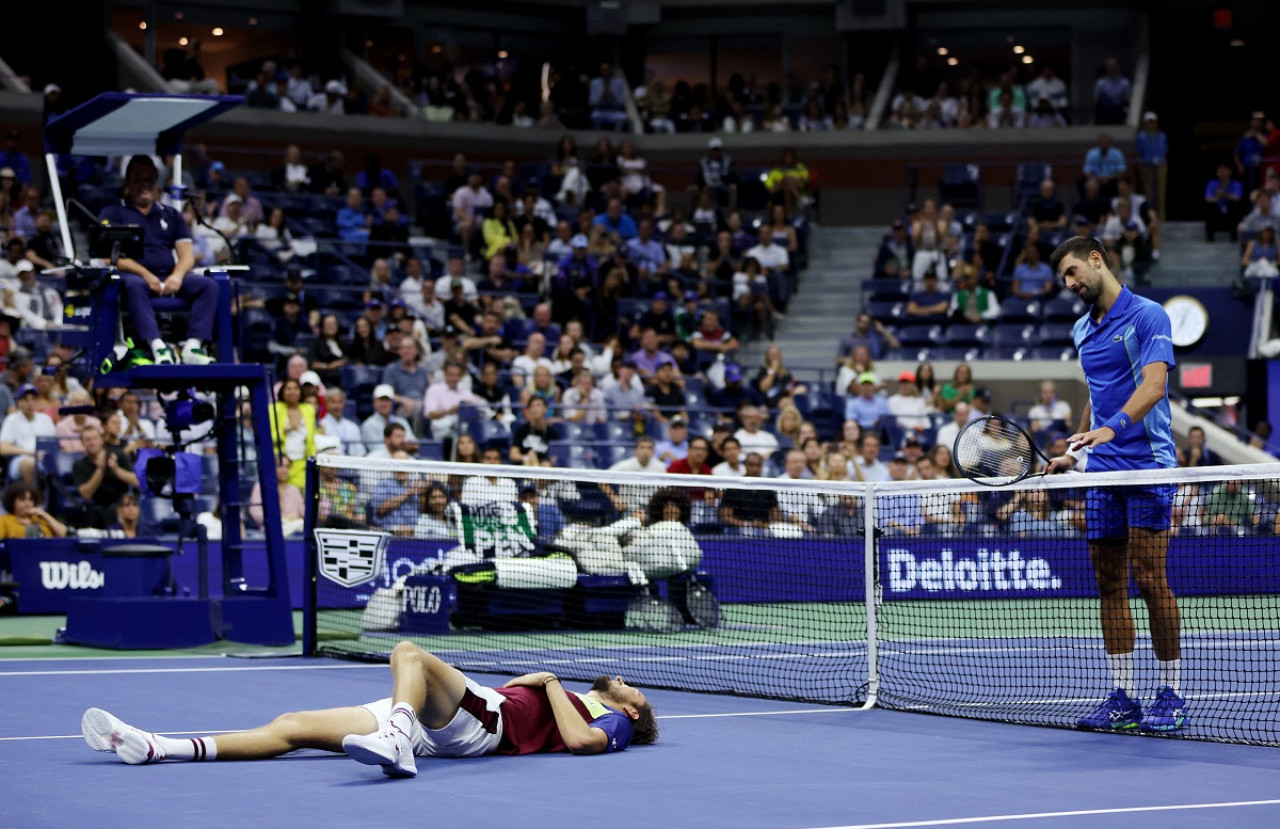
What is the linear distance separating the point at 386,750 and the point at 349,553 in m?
5.55

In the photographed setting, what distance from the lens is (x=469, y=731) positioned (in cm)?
736

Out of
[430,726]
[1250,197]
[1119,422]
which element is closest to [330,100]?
[1250,197]

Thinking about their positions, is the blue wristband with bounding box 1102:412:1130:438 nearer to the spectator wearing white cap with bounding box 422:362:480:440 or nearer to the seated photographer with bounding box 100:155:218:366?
the seated photographer with bounding box 100:155:218:366

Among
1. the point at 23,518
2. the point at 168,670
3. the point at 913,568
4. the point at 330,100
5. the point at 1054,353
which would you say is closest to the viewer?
the point at 168,670

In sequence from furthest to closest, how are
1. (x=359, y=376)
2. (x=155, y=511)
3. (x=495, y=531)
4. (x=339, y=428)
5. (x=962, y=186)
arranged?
(x=962, y=186), (x=359, y=376), (x=339, y=428), (x=155, y=511), (x=495, y=531)

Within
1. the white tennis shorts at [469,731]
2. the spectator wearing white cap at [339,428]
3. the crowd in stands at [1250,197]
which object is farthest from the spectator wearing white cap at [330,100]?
the white tennis shorts at [469,731]

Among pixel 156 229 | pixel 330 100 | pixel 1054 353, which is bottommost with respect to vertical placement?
pixel 1054 353

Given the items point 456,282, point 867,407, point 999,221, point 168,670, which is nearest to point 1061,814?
point 168,670

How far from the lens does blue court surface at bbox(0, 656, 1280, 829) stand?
6.09 metres

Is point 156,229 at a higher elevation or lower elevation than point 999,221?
lower

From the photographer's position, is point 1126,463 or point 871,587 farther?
point 871,587

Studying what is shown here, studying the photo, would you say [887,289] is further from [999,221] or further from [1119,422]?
[1119,422]

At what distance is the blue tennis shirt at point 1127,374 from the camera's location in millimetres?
8406

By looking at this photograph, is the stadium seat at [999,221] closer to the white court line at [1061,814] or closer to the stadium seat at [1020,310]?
the stadium seat at [1020,310]
